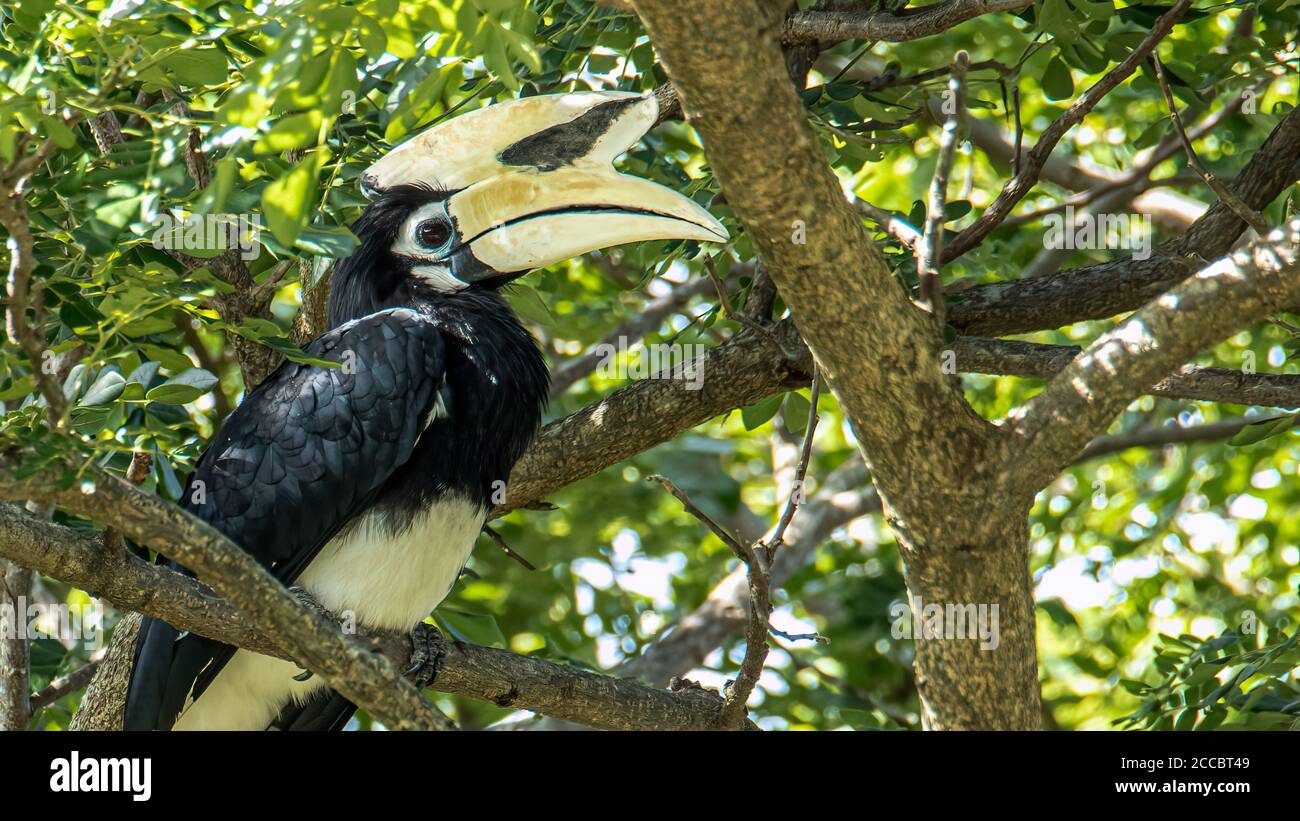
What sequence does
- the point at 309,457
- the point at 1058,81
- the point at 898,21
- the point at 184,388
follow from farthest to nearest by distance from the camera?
the point at 1058,81, the point at 309,457, the point at 898,21, the point at 184,388

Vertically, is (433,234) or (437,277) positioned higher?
(433,234)

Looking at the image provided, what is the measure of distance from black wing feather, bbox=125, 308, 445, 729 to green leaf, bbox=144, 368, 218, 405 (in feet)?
1.55

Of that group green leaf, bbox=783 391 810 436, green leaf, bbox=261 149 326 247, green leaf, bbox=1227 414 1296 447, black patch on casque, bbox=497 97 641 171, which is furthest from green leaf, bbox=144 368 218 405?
green leaf, bbox=1227 414 1296 447

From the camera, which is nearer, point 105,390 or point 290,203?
point 290,203

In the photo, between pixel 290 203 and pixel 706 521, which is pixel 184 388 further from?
pixel 706 521

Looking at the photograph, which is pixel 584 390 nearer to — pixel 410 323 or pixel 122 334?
pixel 410 323

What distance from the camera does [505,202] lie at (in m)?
4.09

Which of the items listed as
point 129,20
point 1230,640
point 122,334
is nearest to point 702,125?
point 129,20

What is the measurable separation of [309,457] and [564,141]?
1.09 m

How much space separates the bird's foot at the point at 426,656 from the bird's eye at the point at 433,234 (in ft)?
3.86

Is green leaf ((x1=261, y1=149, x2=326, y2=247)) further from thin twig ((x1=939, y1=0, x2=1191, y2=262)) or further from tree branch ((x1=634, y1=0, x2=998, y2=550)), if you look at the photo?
thin twig ((x1=939, y1=0, x2=1191, y2=262))

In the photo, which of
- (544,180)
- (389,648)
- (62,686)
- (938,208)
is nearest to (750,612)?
(938,208)

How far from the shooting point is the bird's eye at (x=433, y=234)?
13.9ft

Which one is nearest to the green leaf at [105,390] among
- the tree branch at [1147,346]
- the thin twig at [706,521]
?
the thin twig at [706,521]
